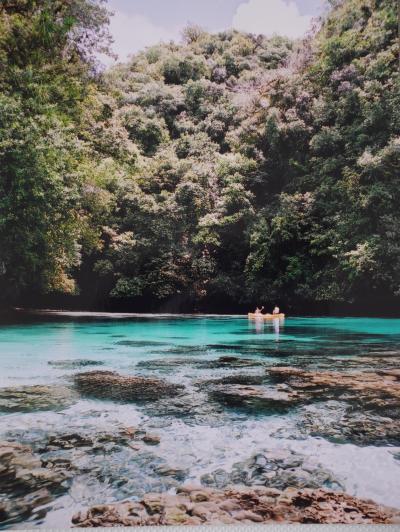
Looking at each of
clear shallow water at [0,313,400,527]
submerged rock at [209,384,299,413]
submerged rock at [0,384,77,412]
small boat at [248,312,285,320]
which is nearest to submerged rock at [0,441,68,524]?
clear shallow water at [0,313,400,527]

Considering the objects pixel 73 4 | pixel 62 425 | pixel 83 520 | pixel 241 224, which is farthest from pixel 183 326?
pixel 83 520

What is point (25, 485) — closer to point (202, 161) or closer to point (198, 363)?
point (198, 363)

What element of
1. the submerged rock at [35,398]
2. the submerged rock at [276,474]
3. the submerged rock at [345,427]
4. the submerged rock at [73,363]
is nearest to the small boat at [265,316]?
the submerged rock at [73,363]

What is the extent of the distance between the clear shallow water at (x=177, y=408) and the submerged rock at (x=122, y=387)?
0.12m

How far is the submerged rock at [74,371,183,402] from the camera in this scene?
2.87 meters

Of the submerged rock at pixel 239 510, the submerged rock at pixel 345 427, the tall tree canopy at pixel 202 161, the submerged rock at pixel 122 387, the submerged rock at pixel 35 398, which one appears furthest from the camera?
A: the tall tree canopy at pixel 202 161

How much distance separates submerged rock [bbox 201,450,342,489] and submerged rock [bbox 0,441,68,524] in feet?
1.81

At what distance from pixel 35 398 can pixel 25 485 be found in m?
1.26

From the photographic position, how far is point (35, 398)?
2.80 meters

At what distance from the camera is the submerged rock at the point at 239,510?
4.89 feet

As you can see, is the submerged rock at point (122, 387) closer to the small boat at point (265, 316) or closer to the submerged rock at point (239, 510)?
the submerged rock at point (239, 510)

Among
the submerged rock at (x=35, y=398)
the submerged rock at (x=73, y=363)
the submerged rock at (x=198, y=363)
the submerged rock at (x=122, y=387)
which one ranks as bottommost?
the submerged rock at (x=35, y=398)

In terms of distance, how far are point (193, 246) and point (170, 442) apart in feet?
20.7

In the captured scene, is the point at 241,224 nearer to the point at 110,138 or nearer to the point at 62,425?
the point at 110,138
